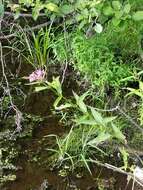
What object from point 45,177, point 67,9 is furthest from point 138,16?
point 45,177

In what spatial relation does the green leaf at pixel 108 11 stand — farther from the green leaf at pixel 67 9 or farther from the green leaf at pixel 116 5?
the green leaf at pixel 67 9

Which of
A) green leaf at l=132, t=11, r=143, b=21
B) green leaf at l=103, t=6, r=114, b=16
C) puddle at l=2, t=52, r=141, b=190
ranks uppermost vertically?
green leaf at l=103, t=6, r=114, b=16

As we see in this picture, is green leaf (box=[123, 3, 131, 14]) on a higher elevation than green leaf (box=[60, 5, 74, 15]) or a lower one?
higher

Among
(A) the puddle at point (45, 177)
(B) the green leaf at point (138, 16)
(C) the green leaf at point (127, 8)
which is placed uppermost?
(C) the green leaf at point (127, 8)

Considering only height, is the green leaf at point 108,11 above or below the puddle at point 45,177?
above

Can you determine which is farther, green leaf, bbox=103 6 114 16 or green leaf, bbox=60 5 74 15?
green leaf, bbox=60 5 74 15

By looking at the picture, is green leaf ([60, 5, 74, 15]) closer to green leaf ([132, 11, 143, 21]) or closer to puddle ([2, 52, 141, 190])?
green leaf ([132, 11, 143, 21])

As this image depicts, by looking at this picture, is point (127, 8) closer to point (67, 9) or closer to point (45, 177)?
point (67, 9)

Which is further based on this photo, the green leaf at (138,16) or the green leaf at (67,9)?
the green leaf at (67,9)

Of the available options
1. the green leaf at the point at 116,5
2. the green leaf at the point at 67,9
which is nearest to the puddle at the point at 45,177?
the green leaf at the point at 67,9

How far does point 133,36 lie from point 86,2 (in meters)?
0.59

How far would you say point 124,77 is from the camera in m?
2.88

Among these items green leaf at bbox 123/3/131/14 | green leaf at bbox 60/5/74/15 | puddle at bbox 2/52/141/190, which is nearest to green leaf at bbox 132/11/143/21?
green leaf at bbox 123/3/131/14

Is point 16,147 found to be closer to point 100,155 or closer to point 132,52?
point 100,155
